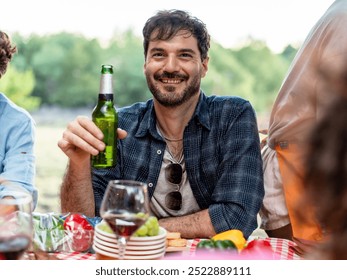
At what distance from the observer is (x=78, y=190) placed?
6.35 ft

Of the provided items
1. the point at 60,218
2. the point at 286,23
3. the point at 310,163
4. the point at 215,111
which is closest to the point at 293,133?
the point at 215,111

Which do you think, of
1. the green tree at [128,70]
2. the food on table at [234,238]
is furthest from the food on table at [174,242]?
the green tree at [128,70]

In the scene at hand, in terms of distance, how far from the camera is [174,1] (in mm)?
2527

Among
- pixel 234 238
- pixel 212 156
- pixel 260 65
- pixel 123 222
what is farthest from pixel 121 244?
pixel 260 65

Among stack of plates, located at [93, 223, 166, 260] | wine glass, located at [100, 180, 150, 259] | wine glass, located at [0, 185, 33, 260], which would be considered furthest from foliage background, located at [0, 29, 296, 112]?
wine glass, located at [0, 185, 33, 260]

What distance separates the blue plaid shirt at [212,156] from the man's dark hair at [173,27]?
0.87 feet

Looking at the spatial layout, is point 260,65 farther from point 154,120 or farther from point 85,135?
point 85,135

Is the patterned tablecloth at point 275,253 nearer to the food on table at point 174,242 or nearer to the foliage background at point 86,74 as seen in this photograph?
the food on table at point 174,242

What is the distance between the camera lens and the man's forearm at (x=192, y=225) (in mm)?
1854

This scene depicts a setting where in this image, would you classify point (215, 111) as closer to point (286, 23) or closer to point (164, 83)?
point (164, 83)

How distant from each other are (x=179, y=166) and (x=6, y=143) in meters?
0.71

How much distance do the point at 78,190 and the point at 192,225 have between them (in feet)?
1.45

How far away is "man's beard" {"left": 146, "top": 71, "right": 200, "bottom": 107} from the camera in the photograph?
86.4 inches

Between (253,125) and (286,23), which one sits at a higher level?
(286,23)
